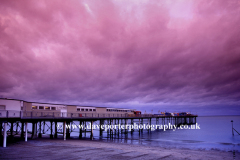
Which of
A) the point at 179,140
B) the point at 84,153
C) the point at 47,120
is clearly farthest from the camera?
the point at 179,140

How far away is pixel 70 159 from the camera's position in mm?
14992

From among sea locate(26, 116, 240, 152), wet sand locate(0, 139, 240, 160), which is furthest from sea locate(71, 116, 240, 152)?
wet sand locate(0, 139, 240, 160)

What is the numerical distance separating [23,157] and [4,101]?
13.2 metres

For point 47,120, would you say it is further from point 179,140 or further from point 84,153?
point 179,140

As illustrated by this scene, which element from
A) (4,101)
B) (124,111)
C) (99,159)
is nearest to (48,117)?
(4,101)

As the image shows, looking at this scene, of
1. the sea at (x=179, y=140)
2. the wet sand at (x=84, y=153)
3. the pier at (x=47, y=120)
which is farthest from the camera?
the sea at (x=179, y=140)

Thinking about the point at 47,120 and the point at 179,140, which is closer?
the point at 47,120

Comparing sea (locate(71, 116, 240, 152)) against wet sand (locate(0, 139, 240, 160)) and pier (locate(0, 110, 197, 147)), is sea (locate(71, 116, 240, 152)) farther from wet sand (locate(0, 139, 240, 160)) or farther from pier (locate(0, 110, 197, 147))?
wet sand (locate(0, 139, 240, 160))

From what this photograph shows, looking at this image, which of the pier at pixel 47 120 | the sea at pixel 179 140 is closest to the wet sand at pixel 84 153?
the pier at pixel 47 120

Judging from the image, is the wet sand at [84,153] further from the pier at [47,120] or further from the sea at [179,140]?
the sea at [179,140]

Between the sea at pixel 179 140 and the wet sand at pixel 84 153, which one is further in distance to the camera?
the sea at pixel 179 140

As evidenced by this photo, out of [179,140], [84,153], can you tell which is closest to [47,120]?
[84,153]

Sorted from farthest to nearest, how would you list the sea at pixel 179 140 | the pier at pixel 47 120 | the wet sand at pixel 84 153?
1. the sea at pixel 179 140
2. the pier at pixel 47 120
3. the wet sand at pixel 84 153

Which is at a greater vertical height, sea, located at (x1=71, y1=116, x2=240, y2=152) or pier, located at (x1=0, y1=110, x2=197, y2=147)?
pier, located at (x1=0, y1=110, x2=197, y2=147)
